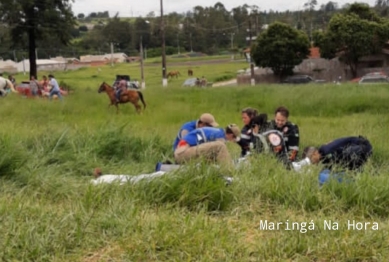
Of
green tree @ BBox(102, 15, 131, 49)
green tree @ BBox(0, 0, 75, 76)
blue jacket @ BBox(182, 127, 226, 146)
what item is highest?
green tree @ BBox(102, 15, 131, 49)

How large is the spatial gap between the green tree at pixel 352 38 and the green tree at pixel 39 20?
18.1m

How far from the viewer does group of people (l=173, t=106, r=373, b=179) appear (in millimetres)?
6104

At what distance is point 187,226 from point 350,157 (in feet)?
10.8

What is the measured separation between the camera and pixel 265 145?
22.4 ft

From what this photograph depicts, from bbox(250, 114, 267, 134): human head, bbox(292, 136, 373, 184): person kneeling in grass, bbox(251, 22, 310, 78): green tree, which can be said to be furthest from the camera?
bbox(251, 22, 310, 78): green tree

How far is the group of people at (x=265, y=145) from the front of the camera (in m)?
6.10

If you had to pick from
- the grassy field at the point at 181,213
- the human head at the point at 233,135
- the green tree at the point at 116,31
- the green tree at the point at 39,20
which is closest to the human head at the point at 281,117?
the human head at the point at 233,135

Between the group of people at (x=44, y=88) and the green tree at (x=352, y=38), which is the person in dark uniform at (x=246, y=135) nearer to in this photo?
the group of people at (x=44, y=88)

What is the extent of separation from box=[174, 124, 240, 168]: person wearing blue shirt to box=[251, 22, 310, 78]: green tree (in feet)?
112

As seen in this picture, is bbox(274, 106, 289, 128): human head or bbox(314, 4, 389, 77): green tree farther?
bbox(314, 4, 389, 77): green tree

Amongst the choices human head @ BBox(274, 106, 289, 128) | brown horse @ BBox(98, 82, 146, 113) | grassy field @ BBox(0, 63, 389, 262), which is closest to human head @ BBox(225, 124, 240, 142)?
human head @ BBox(274, 106, 289, 128)

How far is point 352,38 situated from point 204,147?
33120mm

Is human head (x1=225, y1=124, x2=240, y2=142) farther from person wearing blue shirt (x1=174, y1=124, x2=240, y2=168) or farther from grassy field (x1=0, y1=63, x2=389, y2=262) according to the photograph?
grassy field (x1=0, y1=63, x2=389, y2=262)

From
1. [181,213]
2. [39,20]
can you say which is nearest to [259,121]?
[181,213]
